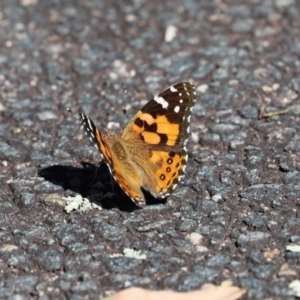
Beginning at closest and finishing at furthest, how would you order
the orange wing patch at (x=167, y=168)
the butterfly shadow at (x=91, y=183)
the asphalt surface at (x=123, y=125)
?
the asphalt surface at (x=123, y=125) < the orange wing patch at (x=167, y=168) < the butterfly shadow at (x=91, y=183)

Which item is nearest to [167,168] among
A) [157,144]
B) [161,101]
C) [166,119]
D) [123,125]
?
[157,144]

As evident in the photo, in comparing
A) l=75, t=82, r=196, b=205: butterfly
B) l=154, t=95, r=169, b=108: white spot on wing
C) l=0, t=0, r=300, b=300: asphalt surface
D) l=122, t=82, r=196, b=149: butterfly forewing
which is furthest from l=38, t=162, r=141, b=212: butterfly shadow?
l=154, t=95, r=169, b=108: white spot on wing

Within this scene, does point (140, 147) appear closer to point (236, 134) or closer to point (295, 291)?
point (236, 134)

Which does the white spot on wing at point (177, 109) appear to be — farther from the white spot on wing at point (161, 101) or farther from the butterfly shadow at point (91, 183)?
the butterfly shadow at point (91, 183)

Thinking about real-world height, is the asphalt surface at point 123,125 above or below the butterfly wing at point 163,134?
below

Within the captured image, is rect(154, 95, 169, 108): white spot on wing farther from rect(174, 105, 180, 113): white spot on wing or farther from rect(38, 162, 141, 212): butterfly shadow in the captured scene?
rect(38, 162, 141, 212): butterfly shadow

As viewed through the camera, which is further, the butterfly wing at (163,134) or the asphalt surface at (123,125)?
the butterfly wing at (163,134)

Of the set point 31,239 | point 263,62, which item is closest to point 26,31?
point 263,62

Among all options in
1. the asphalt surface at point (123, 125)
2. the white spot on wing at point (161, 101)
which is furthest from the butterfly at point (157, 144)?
the asphalt surface at point (123, 125)
